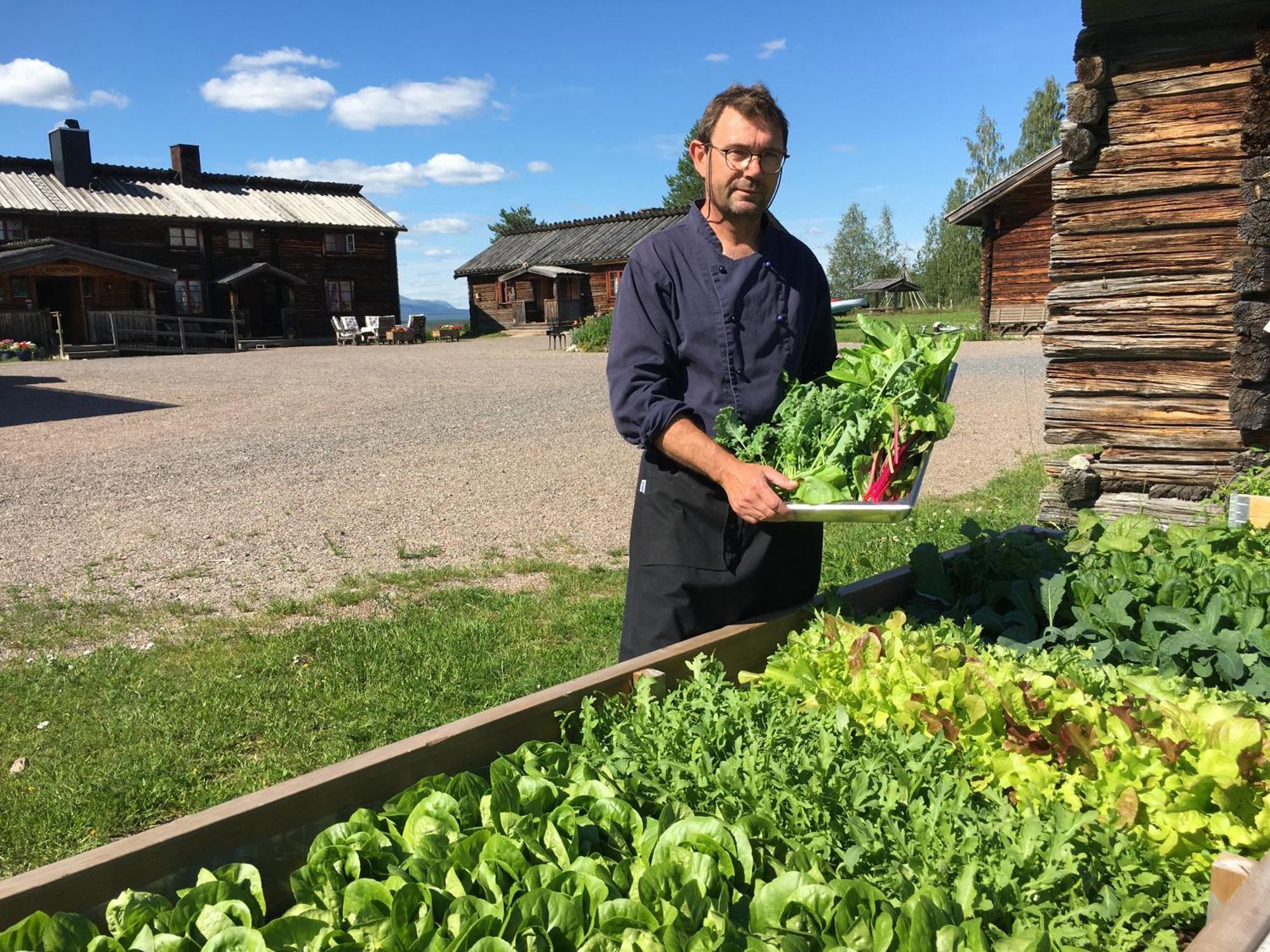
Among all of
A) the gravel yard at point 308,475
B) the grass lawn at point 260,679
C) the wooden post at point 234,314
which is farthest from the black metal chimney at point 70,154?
the grass lawn at point 260,679

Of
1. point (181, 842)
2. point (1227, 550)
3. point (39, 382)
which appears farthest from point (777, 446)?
point (39, 382)

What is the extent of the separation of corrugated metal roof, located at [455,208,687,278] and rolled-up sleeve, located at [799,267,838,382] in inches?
1491

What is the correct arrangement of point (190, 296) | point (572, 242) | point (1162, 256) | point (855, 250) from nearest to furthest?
point (1162, 256) → point (190, 296) → point (572, 242) → point (855, 250)

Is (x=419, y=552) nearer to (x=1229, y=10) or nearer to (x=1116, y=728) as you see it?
(x=1116, y=728)

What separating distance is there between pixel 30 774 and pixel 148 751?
1.33 feet

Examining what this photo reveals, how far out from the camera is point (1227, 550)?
3.69 m

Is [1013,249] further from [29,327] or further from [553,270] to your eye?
[29,327]

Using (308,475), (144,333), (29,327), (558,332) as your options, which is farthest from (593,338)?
(308,475)

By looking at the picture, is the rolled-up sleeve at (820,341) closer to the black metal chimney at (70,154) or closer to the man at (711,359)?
the man at (711,359)

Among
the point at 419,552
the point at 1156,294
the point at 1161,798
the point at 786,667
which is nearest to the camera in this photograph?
the point at 1161,798

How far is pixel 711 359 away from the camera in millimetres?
2770

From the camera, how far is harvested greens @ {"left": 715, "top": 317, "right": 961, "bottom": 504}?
8.38ft

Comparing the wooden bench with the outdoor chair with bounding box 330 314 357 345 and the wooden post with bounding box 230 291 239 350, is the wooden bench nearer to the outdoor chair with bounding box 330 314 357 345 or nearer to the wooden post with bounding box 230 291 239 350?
the outdoor chair with bounding box 330 314 357 345

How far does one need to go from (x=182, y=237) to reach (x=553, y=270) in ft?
47.1
